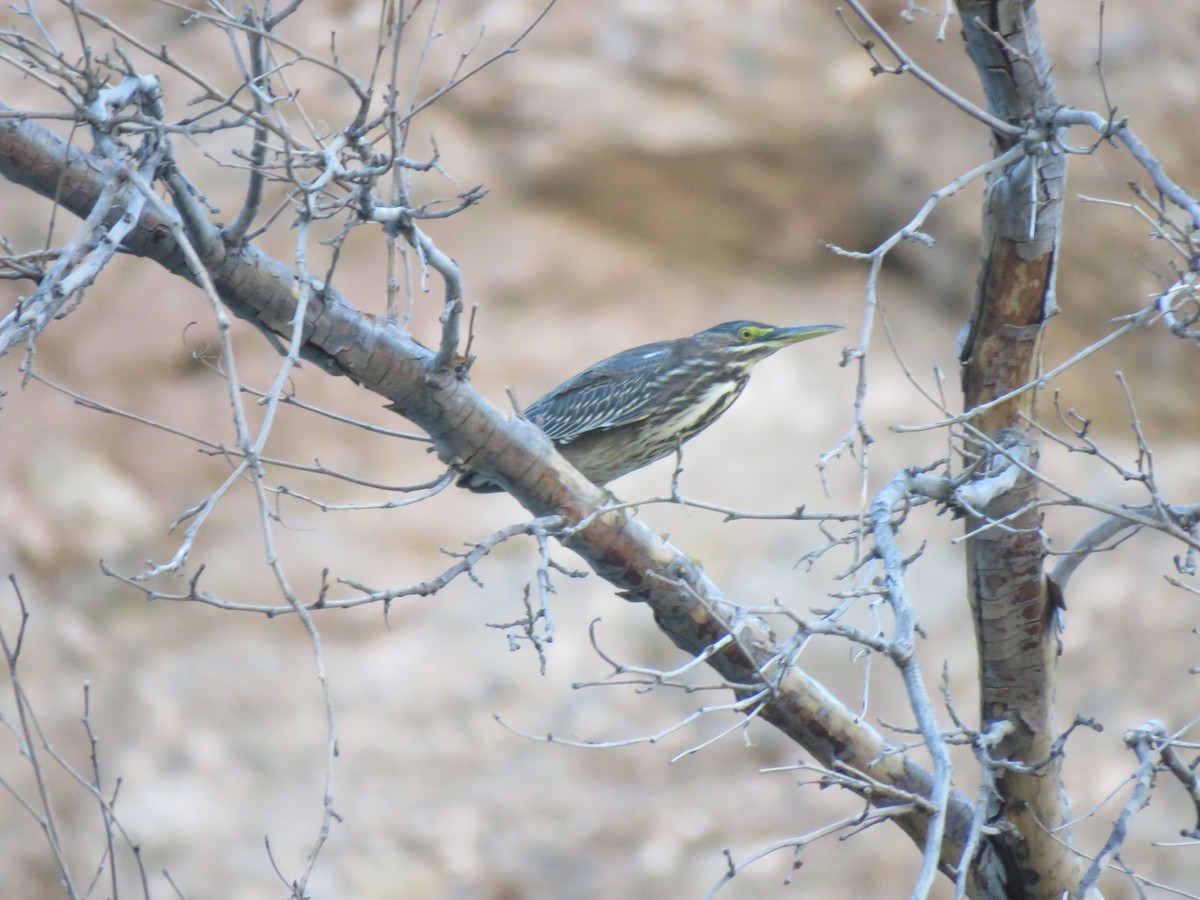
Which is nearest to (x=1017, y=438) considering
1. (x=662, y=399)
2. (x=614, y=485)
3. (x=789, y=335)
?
(x=789, y=335)

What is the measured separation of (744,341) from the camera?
193 inches

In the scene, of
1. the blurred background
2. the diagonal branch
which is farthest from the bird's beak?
the blurred background

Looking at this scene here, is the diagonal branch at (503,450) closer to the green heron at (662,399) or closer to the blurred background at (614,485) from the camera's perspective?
the green heron at (662,399)

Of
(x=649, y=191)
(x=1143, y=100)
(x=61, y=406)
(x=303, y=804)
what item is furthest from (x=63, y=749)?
(x=1143, y=100)

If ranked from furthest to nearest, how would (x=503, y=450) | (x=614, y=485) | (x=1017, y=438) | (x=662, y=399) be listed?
(x=614, y=485) < (x=662, y=399) < (x=1017, y=438) < (x=503, y=450)

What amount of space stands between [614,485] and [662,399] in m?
3.82

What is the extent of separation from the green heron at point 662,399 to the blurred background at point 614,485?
3272 mm

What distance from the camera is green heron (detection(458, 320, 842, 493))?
15.9 ft

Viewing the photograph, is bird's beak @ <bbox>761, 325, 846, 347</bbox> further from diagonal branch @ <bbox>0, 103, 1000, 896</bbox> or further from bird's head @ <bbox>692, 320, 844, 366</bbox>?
diagonal branch @ <bbox>0, 103, 1000, 896</bbox>

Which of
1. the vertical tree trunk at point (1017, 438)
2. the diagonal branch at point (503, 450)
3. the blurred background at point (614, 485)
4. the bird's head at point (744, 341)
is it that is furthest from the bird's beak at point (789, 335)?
the blurred background at point (614, 485)

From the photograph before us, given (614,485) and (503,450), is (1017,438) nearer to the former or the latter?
(503,450)

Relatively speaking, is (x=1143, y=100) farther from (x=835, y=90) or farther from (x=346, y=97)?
(x=346, y=97)

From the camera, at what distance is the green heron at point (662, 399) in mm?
4836

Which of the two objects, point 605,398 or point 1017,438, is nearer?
point 1017,438
